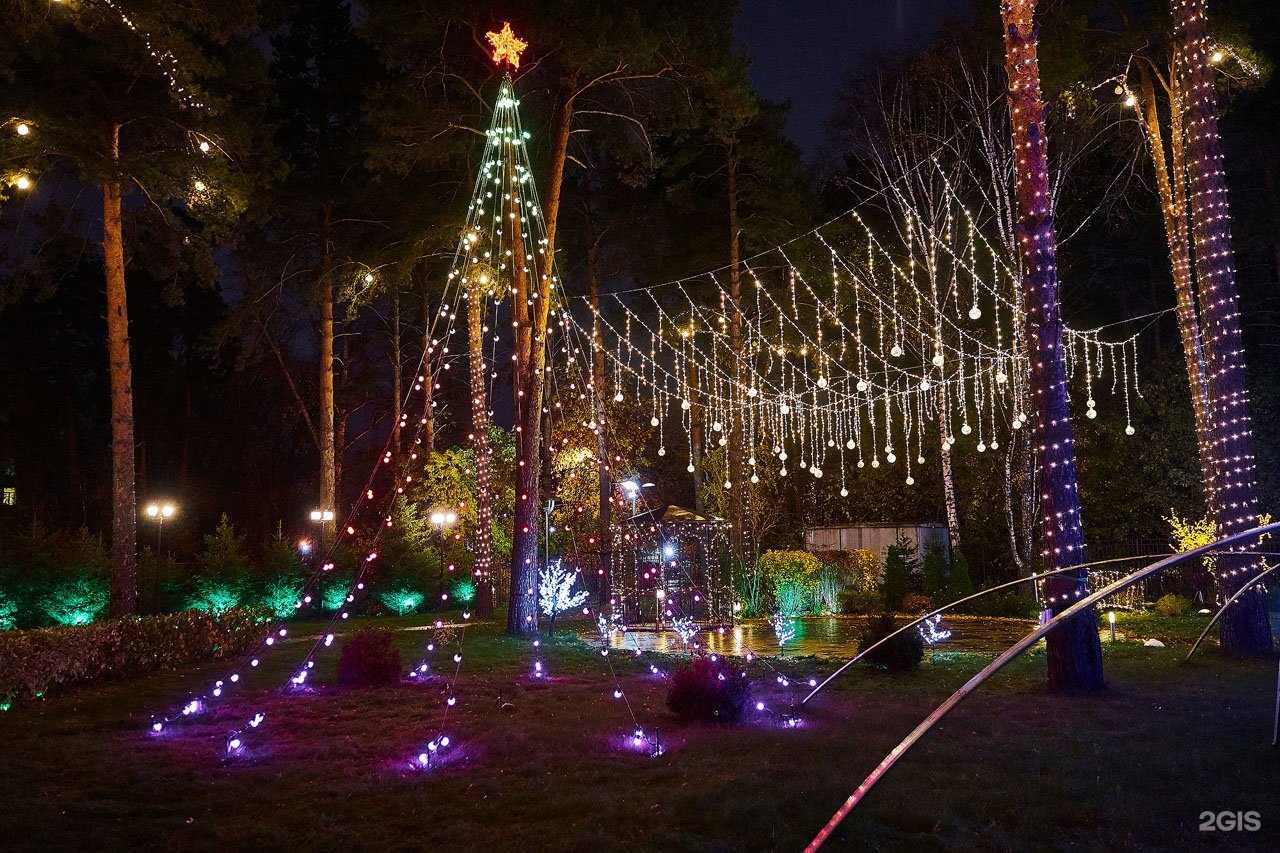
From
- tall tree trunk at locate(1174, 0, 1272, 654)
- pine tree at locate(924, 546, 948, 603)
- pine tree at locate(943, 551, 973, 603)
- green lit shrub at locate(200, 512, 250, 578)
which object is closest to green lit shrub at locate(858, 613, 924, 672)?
tall tree trunk at locate(1174, 0, 1272, 654)

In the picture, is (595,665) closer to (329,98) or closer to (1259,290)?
(329,98)

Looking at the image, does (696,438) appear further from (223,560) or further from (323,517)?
(223,560)

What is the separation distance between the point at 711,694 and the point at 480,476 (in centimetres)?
1214

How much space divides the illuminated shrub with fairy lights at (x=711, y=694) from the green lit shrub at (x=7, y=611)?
1311cm

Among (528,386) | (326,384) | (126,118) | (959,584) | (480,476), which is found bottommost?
(959,584)

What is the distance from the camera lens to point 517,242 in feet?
46.5

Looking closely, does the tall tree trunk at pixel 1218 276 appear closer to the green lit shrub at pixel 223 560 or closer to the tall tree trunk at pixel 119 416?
the tall tree trunk at pixel 119 416

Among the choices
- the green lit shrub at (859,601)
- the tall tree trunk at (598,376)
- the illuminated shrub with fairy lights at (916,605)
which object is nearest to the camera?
the illuminated shrub with fairy lights at (916,605)

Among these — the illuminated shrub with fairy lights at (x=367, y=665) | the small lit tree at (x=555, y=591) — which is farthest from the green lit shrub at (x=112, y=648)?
the small lit tree at (x=555, y=591)

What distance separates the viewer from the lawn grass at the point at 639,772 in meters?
4.39

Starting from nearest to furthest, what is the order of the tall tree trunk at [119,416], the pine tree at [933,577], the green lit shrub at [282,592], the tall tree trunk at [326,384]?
the tall tree trunk at [119,416], the pine tree at [933,577], the green lit shrub at [282,592], the tall tree trunk at [326,384]

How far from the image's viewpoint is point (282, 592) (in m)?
19.6

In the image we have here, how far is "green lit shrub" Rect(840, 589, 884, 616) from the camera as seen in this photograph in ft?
60.1

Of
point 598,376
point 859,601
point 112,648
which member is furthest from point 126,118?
point 859,601
